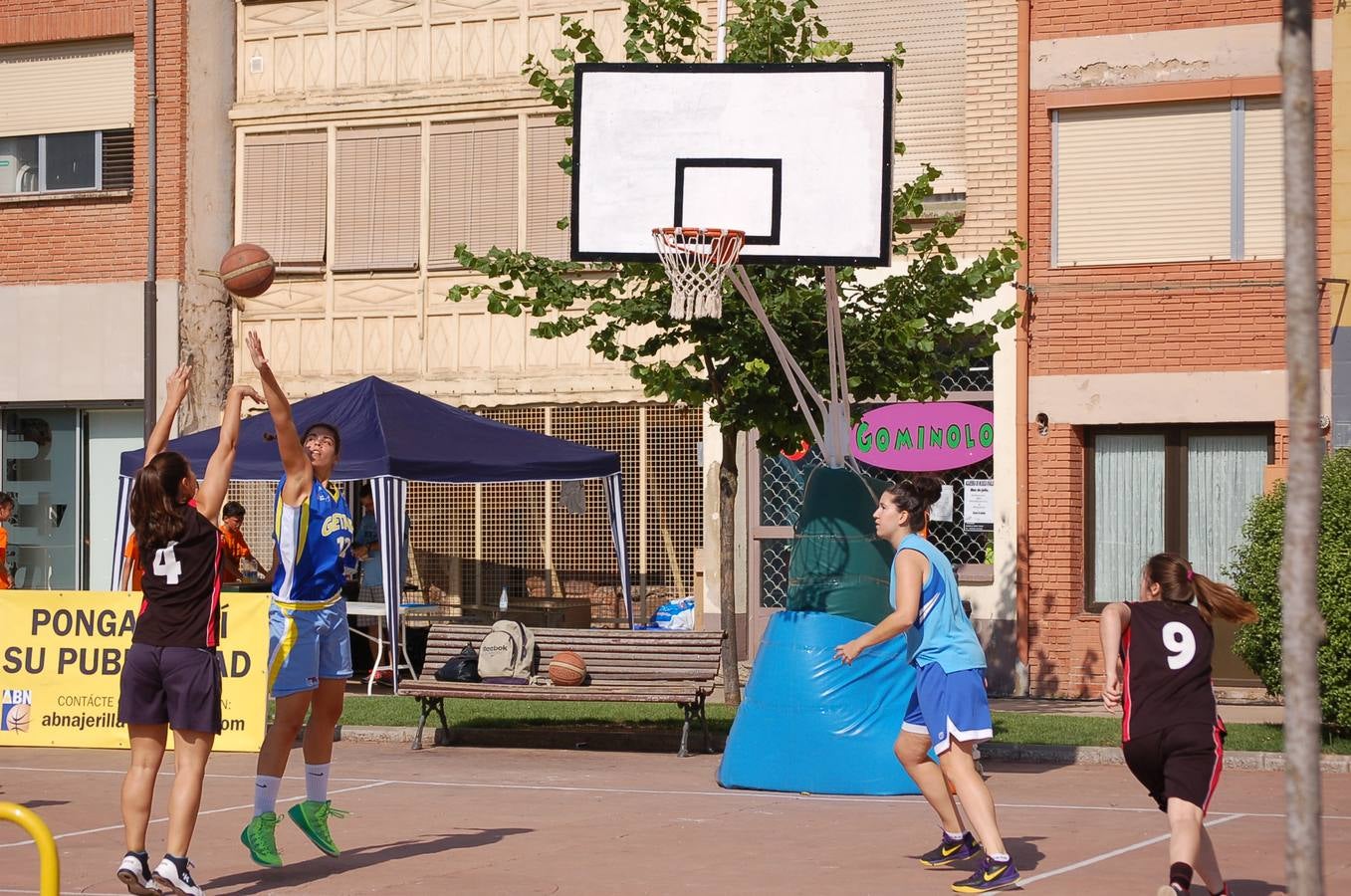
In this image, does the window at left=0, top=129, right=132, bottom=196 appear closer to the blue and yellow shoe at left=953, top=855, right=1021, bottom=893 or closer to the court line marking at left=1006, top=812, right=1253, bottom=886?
the court line marking at left=1006, top=812, right=1253, bottom=886

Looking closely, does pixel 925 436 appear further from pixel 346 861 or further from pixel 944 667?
pixel 346 861

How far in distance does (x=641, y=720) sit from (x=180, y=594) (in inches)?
368

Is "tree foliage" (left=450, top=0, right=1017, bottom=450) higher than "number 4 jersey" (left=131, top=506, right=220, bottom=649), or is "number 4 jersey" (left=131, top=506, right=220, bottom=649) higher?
"tree foliage" (left=450, top=0, right=1017, bottom=450)

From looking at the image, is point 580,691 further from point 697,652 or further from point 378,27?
point 378,27

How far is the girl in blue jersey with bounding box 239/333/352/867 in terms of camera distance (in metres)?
9.27

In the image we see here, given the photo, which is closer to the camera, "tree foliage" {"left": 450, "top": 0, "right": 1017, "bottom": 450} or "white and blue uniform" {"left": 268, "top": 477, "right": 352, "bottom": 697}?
"white and blue uniform" {"left": 268, "top": 477, "right": 352, "bottom": 697}

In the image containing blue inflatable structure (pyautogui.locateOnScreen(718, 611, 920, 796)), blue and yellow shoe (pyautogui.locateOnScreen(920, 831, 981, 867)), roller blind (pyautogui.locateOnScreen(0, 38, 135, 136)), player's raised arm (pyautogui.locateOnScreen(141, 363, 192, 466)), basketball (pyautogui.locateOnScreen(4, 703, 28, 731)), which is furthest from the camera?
roller blind (pyautogui.locateOnScreen(0, 38, 135, 136))

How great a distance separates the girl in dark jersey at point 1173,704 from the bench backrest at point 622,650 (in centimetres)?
706

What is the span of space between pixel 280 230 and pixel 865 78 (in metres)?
13.4

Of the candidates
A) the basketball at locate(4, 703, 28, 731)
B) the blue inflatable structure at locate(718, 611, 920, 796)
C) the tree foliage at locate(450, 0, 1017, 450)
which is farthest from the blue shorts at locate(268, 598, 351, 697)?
Answer: the basketball at locate(4, 703, 28, 731)

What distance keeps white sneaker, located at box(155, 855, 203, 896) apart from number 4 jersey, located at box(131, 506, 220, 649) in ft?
3.16

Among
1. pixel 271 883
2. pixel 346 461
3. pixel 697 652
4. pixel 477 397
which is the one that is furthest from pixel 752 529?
pixel 271 883

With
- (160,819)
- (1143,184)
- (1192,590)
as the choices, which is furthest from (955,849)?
(1143,184)

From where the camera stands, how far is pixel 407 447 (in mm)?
19156
